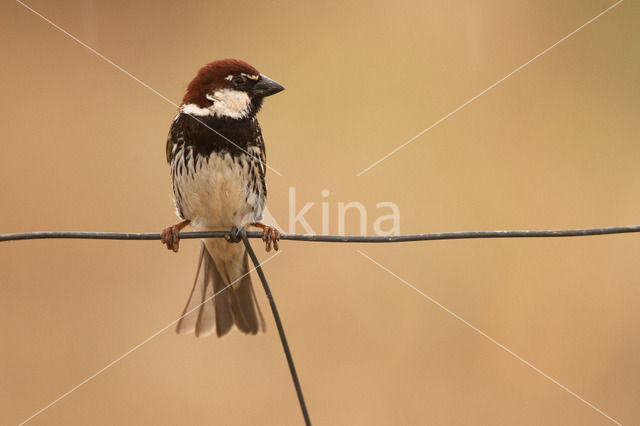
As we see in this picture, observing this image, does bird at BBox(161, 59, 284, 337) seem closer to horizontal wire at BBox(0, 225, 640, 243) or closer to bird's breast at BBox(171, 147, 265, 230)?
bird's breast at BBox(171, 147, 265, 230)

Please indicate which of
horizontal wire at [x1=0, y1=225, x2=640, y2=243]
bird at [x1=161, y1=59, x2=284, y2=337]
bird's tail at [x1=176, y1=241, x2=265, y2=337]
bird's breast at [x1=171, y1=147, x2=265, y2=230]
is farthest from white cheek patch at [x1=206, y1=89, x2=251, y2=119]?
horizontal wire at [x1=0, y1=225, x2=640, y2=243]

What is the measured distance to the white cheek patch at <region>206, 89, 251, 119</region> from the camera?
3318mm

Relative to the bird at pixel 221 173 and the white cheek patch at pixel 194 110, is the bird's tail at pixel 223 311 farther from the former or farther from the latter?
the white cheek patch at pixel 194 110

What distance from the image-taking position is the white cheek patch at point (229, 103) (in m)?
3.32

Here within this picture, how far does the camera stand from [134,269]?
5.05m

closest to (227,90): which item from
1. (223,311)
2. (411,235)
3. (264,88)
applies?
(264,88)

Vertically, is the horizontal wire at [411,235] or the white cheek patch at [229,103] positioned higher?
the white cheek patch at [229,103]

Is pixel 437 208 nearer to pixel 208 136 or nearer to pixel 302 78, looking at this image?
pixel 302 78

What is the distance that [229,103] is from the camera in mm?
3355

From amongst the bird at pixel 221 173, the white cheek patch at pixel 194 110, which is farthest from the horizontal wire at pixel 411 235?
the white cheek patch at pixel 194 110

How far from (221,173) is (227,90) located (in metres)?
0.45

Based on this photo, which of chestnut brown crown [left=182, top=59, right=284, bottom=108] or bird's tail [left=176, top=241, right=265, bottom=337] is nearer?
chestnut brown crown [left=182, top=59, right=284, bottom=108]

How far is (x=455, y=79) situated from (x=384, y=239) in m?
3.74

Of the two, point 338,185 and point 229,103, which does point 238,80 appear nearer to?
point 229,103
